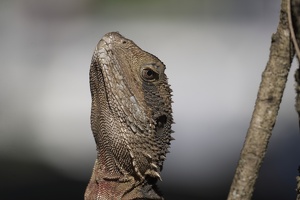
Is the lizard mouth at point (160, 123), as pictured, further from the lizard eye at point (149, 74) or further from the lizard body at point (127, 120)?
the lizard eye at point (149, 74)

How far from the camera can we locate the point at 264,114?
361cm

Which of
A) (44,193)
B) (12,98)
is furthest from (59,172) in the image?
(12,98)

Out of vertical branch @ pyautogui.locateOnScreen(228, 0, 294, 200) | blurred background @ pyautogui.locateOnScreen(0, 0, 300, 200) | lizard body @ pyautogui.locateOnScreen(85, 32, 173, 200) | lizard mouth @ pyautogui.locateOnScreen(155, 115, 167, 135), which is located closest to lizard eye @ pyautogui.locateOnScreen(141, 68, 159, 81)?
lizard body @ pyautogui.locateOnScreen(85, 32, 173, 200)

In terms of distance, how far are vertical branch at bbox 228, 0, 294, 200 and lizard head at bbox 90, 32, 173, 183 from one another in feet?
2.92

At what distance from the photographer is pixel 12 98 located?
10.6 meters

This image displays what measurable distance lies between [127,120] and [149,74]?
27cm

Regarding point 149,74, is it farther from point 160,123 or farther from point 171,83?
point 171,83

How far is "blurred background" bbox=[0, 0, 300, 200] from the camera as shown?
376 inches

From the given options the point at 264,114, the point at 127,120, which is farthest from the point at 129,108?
the point at 264,114

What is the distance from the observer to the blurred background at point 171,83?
9.55 metres

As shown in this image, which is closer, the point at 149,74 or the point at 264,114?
the point at 264,114

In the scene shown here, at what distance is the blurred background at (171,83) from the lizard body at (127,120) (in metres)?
4.77

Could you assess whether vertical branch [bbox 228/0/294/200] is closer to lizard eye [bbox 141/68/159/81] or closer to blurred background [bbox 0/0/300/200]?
lizard eye [bbox 141/68/159/81]

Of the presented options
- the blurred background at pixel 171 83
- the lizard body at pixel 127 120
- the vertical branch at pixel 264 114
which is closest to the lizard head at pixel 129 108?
the lizard body at pixel 127 120
